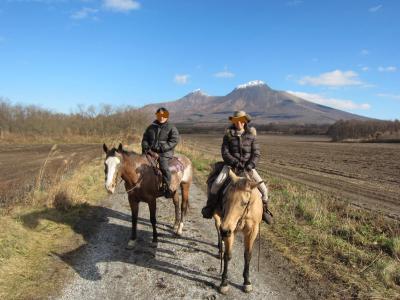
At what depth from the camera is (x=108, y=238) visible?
8.84 meters

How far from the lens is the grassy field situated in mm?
6594

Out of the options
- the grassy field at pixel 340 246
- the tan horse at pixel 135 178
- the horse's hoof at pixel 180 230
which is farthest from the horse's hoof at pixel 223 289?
the horse's hoof at pixel 180 230

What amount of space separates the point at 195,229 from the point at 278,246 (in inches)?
90.1

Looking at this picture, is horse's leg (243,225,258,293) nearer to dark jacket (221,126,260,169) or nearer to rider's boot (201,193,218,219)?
rider's boot (201,193,218,219)

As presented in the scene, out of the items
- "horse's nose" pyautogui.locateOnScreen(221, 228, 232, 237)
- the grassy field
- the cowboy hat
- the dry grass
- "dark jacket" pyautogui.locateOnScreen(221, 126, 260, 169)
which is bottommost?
the grassy field

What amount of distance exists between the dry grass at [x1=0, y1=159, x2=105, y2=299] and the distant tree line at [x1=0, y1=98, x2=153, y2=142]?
41068mm

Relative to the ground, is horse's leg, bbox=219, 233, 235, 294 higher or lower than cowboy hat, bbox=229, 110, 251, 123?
lower

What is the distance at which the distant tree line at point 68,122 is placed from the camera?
177 ft

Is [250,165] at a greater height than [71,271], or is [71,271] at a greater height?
[250,165]

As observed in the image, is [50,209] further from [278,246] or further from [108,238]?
[278,246]

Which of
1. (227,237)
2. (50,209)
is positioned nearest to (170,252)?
(227,237)

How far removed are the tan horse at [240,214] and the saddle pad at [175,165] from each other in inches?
128

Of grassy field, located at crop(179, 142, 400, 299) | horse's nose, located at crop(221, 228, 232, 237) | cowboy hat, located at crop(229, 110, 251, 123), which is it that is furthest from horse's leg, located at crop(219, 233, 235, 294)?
cowboy hat, located at crop(229, 110, 251, 123)

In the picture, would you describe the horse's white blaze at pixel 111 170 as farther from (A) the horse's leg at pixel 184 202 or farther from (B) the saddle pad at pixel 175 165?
(A) the horse's leg at pixel 184 202
